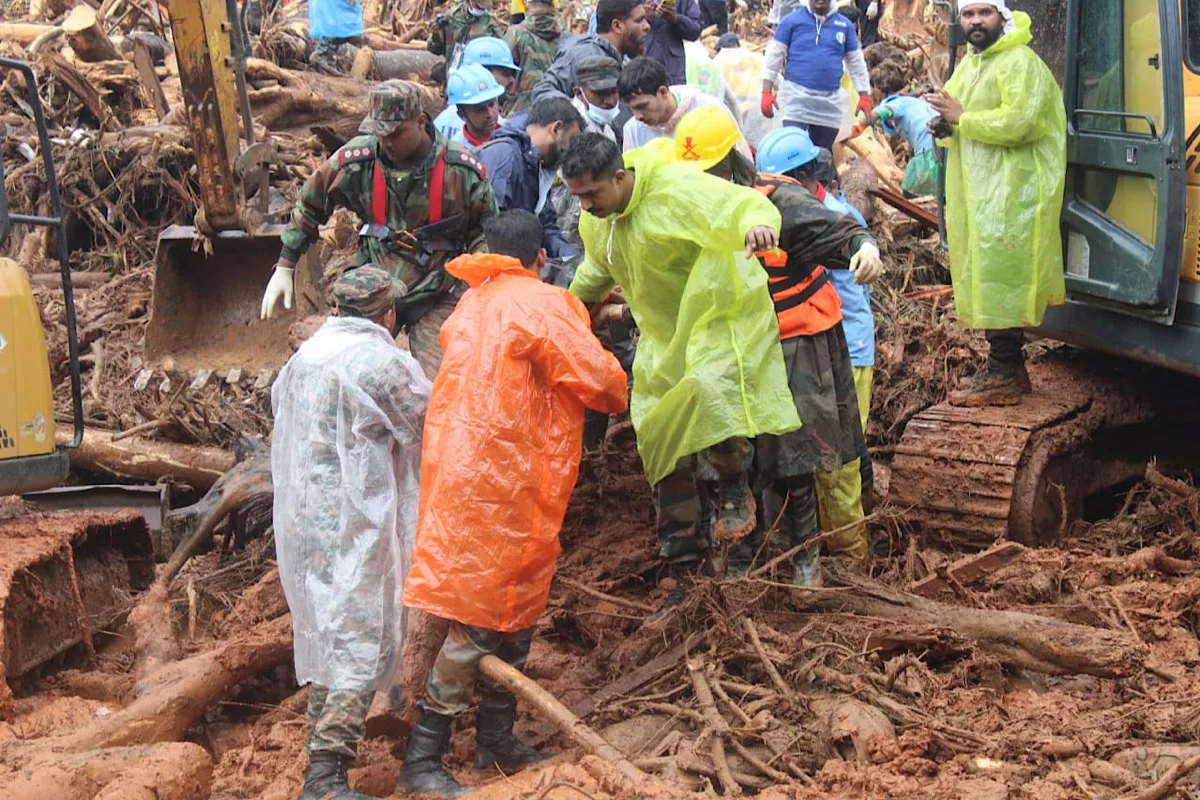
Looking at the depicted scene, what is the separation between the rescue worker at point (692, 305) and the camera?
4539 mm

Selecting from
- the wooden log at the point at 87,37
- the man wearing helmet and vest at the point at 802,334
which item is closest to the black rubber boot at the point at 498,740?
the man wearing helmet and vest at the point at 802,334

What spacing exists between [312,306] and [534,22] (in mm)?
2443

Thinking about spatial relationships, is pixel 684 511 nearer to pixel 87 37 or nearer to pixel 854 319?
pixel 854 319

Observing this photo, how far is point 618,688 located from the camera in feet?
15.3

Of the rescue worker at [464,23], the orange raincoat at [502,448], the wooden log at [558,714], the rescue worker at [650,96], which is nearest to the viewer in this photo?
the wooden log at [558,714]

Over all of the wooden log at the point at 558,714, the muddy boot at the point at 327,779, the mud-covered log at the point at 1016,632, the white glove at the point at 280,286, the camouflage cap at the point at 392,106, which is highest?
the camouflage cap at the point at 392,106

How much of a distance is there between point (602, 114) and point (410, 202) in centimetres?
174

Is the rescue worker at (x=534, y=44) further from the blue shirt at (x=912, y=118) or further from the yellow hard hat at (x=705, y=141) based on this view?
the yellow hard hat at (x=705, y=141)

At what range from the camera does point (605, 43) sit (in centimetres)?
767

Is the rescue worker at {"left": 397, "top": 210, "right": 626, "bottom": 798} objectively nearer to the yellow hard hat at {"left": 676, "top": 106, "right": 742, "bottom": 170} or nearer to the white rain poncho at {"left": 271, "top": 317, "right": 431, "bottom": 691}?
the white rain poncho at {"left": 271, "top": 317, "right": 431, "bottom": 691}

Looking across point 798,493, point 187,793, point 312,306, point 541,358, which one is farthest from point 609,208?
point 312,306

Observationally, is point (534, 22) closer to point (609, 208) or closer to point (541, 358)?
point (609, 208)

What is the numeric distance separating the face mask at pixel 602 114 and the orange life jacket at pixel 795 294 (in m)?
2.08

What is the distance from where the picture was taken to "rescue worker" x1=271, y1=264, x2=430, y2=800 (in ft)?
13.8
